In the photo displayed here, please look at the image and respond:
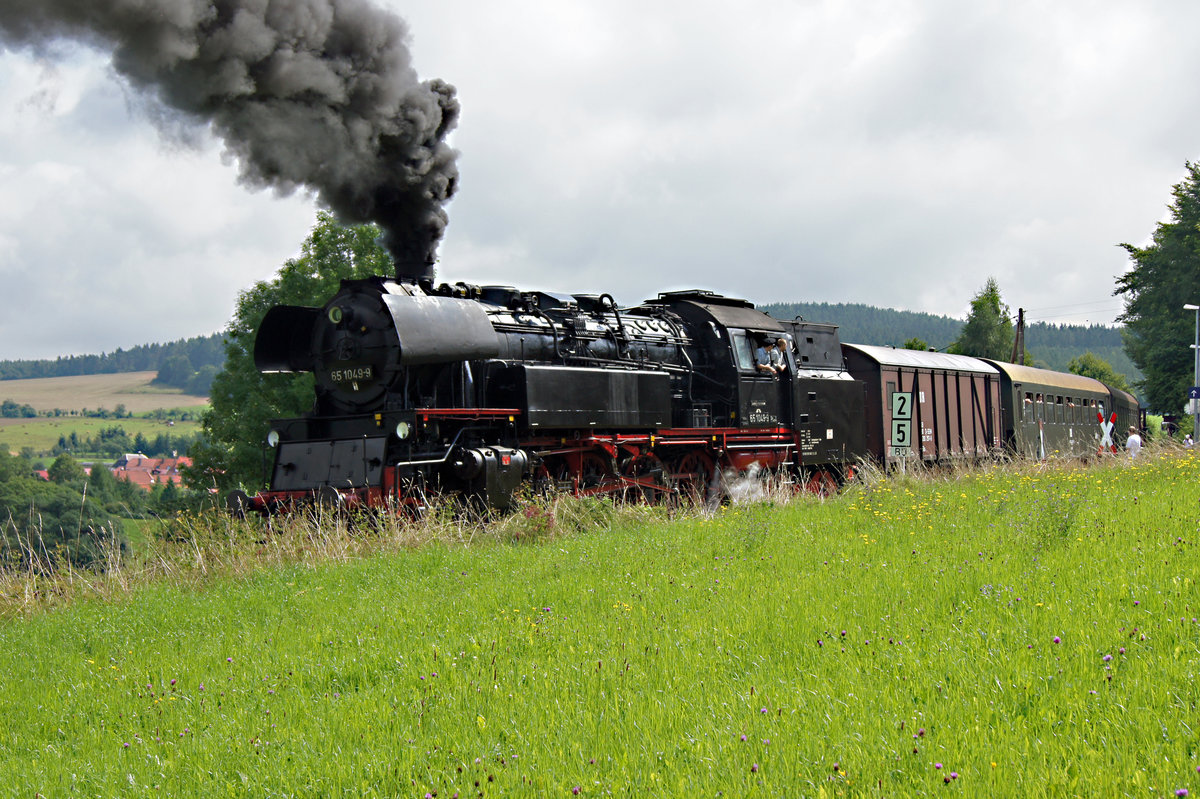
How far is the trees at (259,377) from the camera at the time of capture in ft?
102

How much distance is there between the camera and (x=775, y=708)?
4.17 meters

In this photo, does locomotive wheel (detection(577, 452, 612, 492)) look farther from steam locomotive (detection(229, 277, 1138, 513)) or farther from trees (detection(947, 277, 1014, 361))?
trees (detection(947, 277, 1014, 361))

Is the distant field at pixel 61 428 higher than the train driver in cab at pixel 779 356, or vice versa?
the train driver in cab at pixel 779 356

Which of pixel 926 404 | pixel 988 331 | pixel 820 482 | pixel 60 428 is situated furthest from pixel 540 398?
pixel 60 428

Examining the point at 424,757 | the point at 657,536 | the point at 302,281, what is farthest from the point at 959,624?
the point at 302,281

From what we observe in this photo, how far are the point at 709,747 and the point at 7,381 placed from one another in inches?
8122

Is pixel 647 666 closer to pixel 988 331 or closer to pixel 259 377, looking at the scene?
pixel 259 377

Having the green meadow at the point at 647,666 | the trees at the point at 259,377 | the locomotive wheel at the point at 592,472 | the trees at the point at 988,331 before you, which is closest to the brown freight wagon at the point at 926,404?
the locomotive wheel at the point at 592,472

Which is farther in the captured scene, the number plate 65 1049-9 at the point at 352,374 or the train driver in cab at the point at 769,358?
the train driver in cab at the point at 769,358

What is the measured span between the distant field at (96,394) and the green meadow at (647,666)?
132615mm

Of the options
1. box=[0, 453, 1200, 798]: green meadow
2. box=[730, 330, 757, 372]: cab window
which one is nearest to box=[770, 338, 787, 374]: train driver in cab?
box=[730, 330, 757, 372]: cab window

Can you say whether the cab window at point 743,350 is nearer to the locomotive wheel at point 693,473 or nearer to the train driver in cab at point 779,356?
the train driver in cab at point 779,356

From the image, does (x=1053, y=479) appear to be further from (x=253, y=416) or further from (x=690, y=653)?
(x=253, y=416)

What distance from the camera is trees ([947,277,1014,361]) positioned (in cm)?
5456
